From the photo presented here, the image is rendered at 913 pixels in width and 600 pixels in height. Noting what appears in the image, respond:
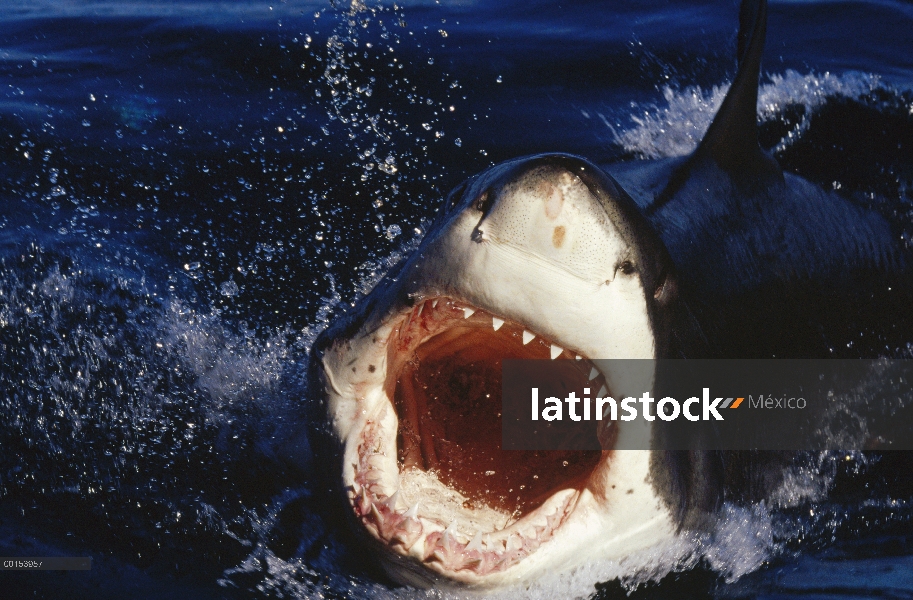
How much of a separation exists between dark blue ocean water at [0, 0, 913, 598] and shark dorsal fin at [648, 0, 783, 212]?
515 millimetres

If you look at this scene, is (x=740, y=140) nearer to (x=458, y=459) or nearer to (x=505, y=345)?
(x=505, y=345)

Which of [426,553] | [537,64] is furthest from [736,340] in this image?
[537,64]

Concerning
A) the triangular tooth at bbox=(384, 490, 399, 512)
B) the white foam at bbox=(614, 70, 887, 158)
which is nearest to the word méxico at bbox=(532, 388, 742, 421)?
the triangular tooth at bbox=(384, 490, 399, 512)

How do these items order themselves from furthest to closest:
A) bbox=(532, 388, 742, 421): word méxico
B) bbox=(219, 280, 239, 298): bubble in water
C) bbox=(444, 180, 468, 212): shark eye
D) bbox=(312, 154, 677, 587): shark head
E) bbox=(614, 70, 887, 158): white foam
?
1. bbox=(614, 70, 887, 158): white foam
2. bbox=(219, 280, 239, 298): bubble in water
3. bbox=(444, 180, 468, 212): shark eye
4. bbox=(532, 388, 742, 421): word méxico
5. bbox=(312, 154, 677, 587): shark head

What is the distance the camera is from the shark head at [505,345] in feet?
4.55

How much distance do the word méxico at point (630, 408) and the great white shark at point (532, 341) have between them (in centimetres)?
3

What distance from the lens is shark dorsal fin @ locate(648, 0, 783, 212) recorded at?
216cm

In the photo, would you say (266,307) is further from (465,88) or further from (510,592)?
(465,88)

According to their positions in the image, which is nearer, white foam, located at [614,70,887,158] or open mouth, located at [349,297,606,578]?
open mouth, located at [349,297,606,578]

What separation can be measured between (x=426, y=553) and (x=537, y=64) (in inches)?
145

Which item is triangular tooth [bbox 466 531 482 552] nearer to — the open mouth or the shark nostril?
the open mouth

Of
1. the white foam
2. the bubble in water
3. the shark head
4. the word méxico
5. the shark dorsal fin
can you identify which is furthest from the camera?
the white foam

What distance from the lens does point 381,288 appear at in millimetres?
1708

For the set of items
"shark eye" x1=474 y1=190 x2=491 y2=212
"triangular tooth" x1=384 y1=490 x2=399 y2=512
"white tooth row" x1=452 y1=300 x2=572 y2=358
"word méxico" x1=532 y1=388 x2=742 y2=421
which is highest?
"shark eye" x1=474 y1=190 x2=491 y2=212
